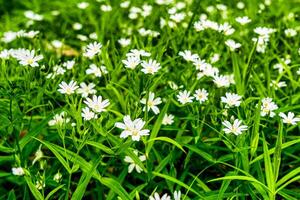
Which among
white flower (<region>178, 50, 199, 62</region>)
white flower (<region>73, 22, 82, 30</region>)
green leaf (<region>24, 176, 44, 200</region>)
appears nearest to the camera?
green leaf (<region>24, 176, 44, 200</region>)

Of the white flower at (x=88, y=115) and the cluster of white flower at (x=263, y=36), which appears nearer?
the white flower at (x=88, y=115)

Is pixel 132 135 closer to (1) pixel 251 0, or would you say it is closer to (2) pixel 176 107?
(2) pixel 176 107

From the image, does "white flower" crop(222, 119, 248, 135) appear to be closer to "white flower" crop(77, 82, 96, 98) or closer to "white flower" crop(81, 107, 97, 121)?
"white flower" crop(81, 107, 97, 121)

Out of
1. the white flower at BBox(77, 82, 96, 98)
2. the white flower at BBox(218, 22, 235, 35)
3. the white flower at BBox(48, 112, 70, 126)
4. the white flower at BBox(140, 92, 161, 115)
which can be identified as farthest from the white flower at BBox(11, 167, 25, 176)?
the white flower at BBox(218, 22, 235, 35)

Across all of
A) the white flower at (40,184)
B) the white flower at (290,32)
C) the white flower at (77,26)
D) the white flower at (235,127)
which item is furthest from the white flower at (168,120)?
the white flower at (77,26)

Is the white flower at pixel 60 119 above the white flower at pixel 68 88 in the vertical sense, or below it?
below

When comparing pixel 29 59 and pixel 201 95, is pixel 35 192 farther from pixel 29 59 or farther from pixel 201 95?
pixel 201 95

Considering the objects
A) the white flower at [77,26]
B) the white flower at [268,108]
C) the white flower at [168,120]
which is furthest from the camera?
the white flower at [77,26]

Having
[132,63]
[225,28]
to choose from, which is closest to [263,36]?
[225,28]

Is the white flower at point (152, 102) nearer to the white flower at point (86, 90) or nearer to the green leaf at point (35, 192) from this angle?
the white flower at point (86, 90)
